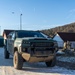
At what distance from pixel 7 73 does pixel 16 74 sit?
1.71ft

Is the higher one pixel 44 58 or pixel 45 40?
pixel 45 40

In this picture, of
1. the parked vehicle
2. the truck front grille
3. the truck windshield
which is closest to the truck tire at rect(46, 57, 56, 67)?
the parked vehicle

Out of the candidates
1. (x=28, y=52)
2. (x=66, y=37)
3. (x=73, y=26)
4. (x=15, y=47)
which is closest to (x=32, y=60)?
(x=28, y=52)

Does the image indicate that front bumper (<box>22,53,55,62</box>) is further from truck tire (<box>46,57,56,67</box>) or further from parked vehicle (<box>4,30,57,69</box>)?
truck tire (<box>46,57,56,67</box>)

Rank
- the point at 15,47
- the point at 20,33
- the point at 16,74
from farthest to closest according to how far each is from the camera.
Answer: the point at 20,33, the point at 15,47, the point at 16,74

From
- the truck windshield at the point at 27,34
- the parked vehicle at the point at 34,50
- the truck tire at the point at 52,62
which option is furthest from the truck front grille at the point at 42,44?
the truck windshield at the point at 27,34

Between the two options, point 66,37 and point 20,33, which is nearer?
point 20,33

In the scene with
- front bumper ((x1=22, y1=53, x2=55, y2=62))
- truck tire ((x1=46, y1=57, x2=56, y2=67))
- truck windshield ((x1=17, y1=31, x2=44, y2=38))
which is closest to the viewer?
front bumper ((x1=22, y1=53, x2=55, y2=62))

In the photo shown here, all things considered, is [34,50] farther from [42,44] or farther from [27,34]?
[27,34]

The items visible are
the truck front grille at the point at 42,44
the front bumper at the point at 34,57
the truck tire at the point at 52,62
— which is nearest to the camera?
the front bumper at the point at 34,57

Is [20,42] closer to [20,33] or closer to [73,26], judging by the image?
[20,33]

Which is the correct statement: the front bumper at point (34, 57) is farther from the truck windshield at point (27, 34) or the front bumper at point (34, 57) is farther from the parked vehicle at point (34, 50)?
the truck windshield at point (27, 34)

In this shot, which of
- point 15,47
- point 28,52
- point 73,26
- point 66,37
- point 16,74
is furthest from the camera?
point 73,26

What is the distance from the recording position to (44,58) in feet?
45.0
